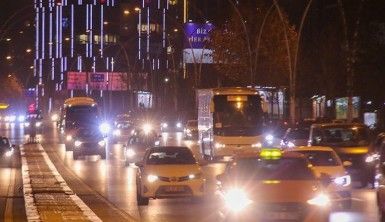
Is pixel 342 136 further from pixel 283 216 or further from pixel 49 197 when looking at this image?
→ pixel 283 216

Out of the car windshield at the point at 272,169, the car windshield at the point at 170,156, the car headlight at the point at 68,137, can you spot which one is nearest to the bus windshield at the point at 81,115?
the car headlight at the point at 68,137

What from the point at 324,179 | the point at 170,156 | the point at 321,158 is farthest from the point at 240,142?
the point at 324,179

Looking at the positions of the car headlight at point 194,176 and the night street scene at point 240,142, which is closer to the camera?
the night street scene at point 240,142

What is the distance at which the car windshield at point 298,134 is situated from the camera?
4222 centimetres

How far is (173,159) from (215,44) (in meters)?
55.6

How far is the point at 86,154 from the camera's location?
55.1m

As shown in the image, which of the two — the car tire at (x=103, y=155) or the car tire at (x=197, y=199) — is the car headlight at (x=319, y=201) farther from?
the car tire at (x=103, y=155)

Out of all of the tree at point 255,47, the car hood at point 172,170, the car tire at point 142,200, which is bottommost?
the car tire at point 142,200

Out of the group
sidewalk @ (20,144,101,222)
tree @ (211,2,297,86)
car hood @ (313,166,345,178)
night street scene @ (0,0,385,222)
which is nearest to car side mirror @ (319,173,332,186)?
night street scene @ (0,0,385,222)

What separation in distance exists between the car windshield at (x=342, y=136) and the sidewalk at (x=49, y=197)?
8327mm

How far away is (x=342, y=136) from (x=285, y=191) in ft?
61.1

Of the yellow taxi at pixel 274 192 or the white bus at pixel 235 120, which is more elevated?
the white bus at pixel 235 120

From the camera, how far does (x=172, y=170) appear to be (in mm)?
26922

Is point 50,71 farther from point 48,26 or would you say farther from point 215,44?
point 215,44
